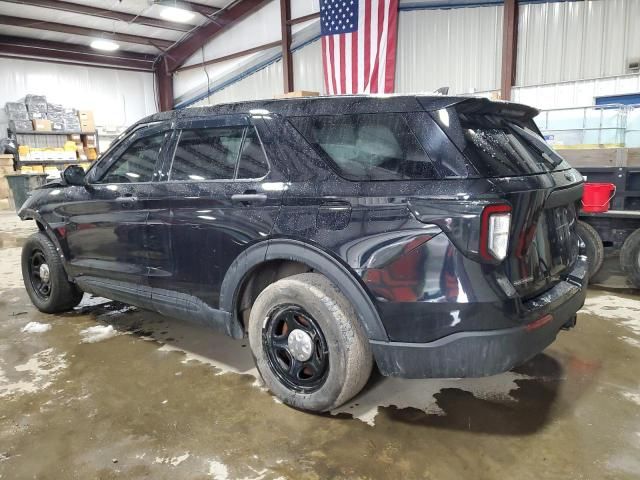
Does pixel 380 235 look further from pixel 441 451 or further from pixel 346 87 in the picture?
pixel 346 87

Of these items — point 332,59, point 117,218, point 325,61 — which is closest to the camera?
point 117,218

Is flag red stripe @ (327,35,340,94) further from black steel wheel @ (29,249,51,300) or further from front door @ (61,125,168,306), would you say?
front door @ (61,125,168,306)

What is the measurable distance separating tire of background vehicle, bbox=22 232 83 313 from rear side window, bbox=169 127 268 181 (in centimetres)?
173

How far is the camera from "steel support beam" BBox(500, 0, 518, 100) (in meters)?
9.69

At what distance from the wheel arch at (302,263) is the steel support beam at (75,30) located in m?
14.7

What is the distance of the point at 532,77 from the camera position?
973cm

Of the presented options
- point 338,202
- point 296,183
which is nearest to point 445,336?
point 338,202

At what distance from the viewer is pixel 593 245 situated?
466 cm

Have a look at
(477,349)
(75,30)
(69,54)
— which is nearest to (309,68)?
(75,30)

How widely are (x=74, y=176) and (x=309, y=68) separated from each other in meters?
10.8

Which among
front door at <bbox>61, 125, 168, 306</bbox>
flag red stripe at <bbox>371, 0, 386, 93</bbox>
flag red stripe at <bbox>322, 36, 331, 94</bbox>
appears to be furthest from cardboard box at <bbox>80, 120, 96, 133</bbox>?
front door at <bbox>61, 125, 168, 306</bbox>

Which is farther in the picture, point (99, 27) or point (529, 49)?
point (99, 27)

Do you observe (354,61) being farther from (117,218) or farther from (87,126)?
(117,218)

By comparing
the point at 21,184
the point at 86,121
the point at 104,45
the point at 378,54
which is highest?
the point at 104,45
